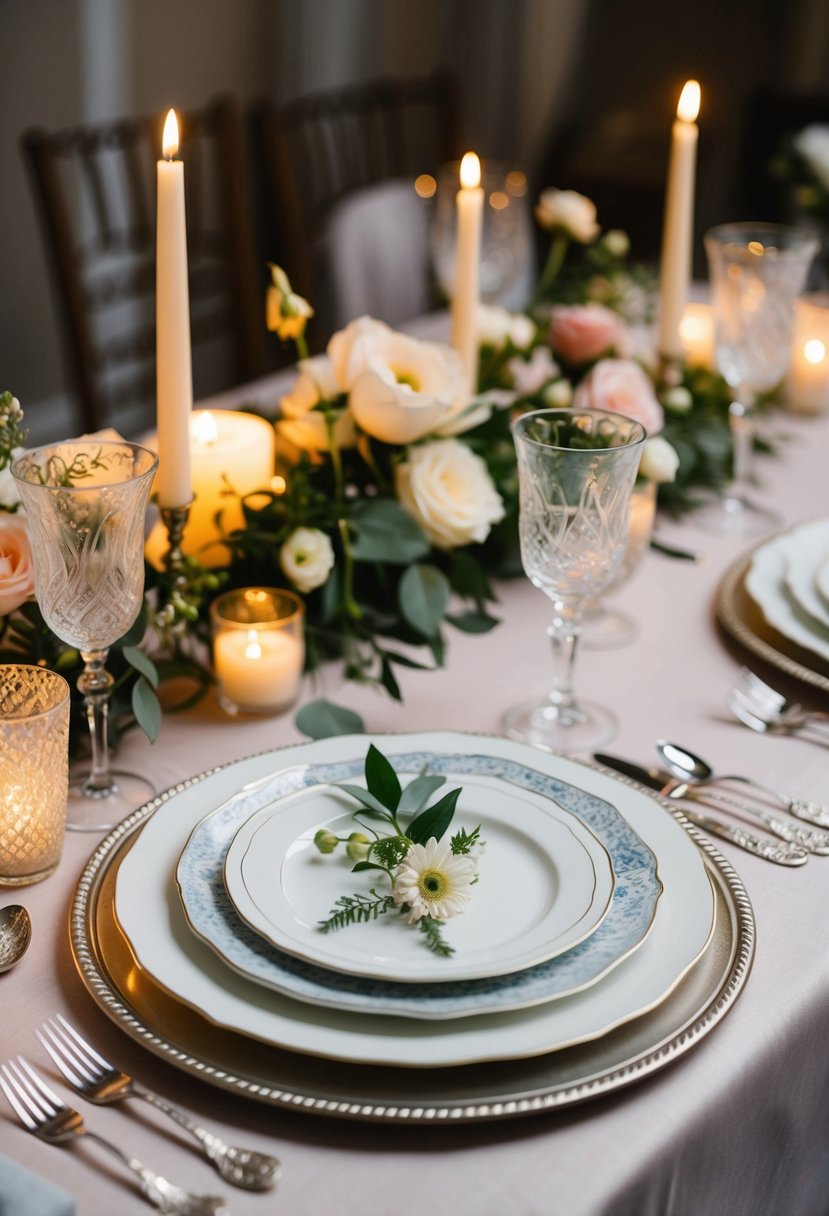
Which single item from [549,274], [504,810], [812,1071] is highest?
[549,274]

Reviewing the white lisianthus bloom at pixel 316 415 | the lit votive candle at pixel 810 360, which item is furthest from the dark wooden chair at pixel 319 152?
the white lisianthus bloom at pixel 316 415

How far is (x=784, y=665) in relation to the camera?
1021 millimetres

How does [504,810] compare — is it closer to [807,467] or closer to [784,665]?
[784,665]

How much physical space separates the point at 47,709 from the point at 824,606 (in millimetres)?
651

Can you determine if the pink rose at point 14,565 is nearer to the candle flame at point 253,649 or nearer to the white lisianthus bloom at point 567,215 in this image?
the candle flame at point 253,649

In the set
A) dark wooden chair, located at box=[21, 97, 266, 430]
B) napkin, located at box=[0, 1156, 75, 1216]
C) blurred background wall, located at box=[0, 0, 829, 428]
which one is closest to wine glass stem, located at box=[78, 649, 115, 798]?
napkin, located at box=[0, 1156, 75, 1216]

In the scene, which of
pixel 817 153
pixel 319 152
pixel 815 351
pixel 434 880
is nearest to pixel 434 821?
pixel 434 880

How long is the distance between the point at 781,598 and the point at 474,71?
3376 mm

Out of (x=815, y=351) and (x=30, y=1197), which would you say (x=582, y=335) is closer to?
(x=815, y=351)

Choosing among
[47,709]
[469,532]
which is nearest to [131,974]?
[47,709]

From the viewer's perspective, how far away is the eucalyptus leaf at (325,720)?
894 mm

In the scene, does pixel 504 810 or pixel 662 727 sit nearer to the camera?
pixel 504 810

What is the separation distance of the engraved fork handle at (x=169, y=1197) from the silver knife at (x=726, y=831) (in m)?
0.40

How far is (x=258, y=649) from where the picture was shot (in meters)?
0.94
